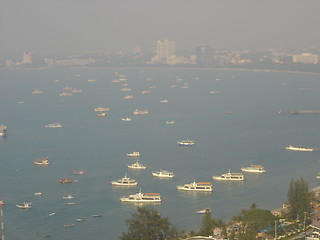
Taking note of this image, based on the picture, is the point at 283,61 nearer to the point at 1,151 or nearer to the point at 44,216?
the point at 1,151

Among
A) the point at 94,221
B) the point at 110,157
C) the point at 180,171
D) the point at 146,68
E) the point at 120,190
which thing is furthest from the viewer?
the point at 146,68

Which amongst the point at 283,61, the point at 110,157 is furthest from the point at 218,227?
the point at 283,61

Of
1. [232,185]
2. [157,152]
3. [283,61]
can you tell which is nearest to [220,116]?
[157,152]

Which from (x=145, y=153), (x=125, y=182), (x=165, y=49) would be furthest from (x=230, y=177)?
(x=165, y=49)

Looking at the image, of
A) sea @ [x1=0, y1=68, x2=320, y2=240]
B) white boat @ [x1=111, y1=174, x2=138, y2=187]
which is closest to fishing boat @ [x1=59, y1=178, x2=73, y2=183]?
sea @ [x1=0, y1=68, x2=320, y2=240]

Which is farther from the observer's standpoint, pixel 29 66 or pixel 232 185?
pixel 29 66

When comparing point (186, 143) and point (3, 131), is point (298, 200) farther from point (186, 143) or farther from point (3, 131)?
point (3, 131)

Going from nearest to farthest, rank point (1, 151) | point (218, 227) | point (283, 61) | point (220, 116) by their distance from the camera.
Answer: point (218, 227) → point (1, 151) → point (220, 116) → point (283, 61)

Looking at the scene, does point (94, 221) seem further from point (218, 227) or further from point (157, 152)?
point (157, 152)
